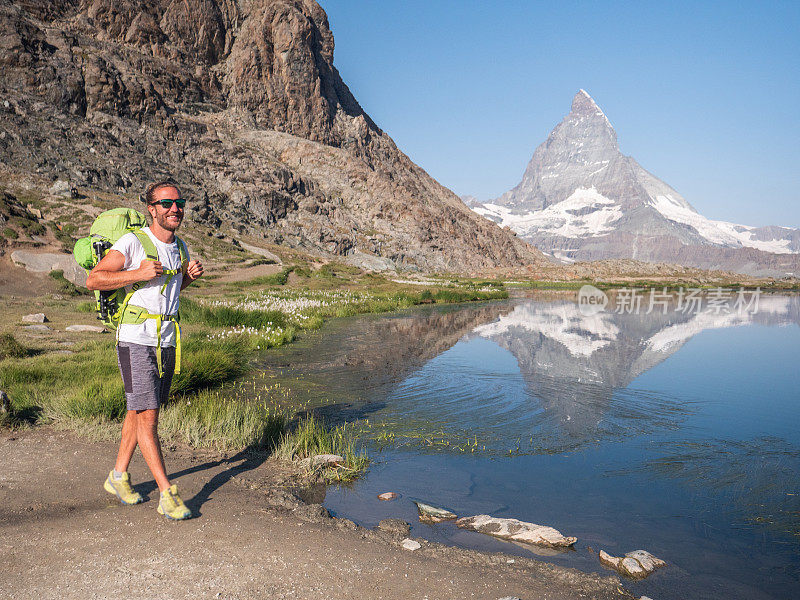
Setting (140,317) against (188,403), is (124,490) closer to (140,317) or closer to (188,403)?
(140,317)

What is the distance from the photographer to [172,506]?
557 centimetres

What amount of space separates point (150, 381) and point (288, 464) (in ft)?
9.12

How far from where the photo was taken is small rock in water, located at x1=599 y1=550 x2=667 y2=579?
17.5 feet

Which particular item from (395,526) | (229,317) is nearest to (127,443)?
(395,526)

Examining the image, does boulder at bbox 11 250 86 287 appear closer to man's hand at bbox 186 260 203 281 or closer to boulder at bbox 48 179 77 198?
boulder at bbox 48 179 77 198

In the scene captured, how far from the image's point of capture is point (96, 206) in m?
57.0

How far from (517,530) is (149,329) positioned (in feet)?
14.8

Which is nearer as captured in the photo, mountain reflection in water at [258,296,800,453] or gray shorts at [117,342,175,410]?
gray shorts at [117,342,175,410]

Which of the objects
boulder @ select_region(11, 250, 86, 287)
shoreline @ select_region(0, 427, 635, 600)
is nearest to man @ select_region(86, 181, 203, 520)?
shoreline @ select_region(0, 427, 635, 600)

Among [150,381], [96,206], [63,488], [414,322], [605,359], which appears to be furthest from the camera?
[96,206]

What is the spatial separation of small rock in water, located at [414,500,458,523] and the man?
8.68 ft

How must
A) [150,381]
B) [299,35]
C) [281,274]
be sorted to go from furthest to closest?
[299,35] < [281,274] < [150,381]

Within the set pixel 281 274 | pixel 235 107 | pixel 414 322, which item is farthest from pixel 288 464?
pixel 235 107

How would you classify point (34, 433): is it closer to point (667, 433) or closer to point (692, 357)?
point (667, 433)
